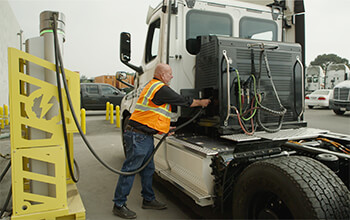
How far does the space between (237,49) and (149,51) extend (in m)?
1.87

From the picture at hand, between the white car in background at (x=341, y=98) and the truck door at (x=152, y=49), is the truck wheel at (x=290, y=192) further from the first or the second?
the white car in background at (x=341, y=98)

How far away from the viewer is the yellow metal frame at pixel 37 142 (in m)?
2.46

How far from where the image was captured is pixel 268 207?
2.30 metres

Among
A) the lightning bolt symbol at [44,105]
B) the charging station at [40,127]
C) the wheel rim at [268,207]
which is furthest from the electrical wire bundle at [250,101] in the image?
the lightning bolt symbol at [44,105]

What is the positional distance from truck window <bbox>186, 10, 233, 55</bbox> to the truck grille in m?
12.4

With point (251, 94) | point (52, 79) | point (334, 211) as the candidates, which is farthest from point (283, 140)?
point (52, 79)

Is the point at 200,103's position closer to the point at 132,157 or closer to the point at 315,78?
the point at 132,157

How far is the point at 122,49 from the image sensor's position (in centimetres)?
415

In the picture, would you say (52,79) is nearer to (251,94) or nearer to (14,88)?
(14,88)

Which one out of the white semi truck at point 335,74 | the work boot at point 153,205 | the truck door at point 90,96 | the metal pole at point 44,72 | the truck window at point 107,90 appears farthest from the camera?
the white semi truck at point 335,74

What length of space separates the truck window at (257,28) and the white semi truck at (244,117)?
0.05ft

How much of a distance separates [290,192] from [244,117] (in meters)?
1.49

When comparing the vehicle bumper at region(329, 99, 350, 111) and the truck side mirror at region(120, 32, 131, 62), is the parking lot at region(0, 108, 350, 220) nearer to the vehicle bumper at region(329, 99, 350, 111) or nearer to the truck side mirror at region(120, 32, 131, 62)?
the truck side mirror at region(120, 32, 131, 62)

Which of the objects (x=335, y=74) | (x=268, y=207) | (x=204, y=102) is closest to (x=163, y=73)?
(x=204, y=102)
